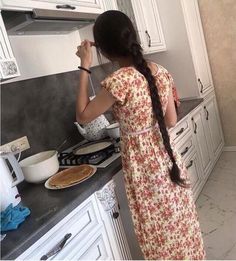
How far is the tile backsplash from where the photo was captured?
1.60 metres

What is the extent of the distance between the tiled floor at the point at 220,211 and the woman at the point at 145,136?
529mm

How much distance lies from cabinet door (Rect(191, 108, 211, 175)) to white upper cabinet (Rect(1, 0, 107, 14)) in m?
1.20

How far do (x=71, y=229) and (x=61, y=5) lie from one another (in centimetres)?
113

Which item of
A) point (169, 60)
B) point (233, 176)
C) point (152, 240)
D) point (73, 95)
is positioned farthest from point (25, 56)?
point (233, 176)

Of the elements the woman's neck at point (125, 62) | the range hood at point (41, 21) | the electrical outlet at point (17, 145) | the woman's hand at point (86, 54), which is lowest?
the electrical outlet at point (17, 145)

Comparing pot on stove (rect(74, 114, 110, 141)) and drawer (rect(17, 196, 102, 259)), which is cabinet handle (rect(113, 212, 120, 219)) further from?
pot on stove (rect(74, 114, 110, 141))

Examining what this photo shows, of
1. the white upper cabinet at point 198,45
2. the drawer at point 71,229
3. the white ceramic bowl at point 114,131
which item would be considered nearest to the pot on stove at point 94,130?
the white ceramic bowl at point 114,131

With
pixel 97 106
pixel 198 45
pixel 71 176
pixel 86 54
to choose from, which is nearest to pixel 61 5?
pixel 86 54

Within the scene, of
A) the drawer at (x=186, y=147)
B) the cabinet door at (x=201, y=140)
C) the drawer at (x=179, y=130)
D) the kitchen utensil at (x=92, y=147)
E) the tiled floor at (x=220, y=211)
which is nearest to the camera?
the kitchen utensil at (x=92, y=147)

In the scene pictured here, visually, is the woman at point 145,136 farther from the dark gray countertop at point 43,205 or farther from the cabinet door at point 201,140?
the cabinet door at point 201,140

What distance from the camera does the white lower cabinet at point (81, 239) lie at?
1051mm

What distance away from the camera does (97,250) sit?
4.18ft

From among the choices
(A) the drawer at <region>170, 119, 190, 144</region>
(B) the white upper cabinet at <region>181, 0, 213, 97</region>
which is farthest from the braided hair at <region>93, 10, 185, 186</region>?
(B) the white upper cabinet at <region>181, 0, 213, 97</region>

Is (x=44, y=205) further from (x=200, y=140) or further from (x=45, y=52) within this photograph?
(x=200, y=140)
